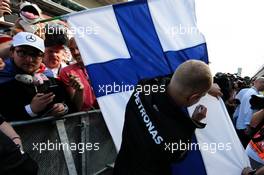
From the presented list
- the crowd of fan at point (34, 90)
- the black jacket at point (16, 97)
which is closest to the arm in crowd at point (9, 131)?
the crowd of fan at point (34, 90)

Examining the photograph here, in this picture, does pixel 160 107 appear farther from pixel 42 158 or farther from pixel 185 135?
pixel 42 158

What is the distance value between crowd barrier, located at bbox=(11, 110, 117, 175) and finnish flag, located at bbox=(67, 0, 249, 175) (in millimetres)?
252

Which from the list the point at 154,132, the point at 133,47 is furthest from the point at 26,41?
the point at 154,132

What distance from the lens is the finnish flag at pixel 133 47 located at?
8.59ft

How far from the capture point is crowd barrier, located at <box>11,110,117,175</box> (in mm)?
2123

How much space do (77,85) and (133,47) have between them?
58 cm

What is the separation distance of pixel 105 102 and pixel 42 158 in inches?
27.3

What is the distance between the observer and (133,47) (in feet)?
9.00

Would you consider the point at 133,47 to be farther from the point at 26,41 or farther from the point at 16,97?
the point at 16,97

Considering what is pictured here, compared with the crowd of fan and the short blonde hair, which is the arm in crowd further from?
the short blonde hair

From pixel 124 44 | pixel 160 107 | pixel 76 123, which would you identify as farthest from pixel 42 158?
pixel 124 44

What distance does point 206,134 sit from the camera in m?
2.54

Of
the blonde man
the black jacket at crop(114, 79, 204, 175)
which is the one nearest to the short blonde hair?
the blonde man

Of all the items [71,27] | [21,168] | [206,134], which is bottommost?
[206,134]
